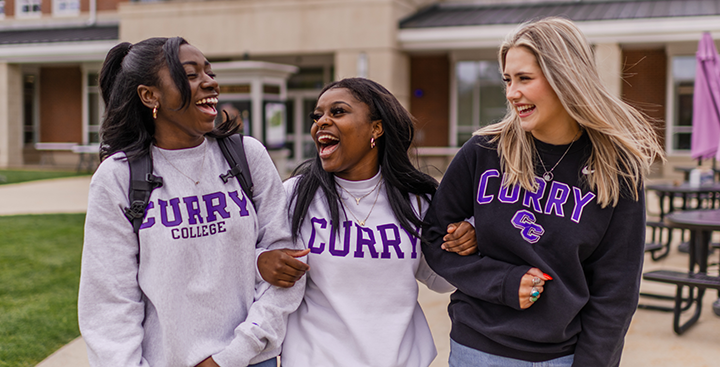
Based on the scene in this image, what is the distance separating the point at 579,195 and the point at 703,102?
21.8 feet

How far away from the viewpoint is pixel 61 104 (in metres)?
23.8

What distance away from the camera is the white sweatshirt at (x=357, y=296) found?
2.20 metres

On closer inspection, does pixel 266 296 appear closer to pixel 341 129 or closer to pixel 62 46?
pixel 341 129

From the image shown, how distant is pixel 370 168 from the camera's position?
7.97 ft

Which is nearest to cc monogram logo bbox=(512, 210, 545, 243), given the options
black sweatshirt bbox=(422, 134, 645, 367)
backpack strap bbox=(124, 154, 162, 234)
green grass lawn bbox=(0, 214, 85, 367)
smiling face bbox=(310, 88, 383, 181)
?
black sweatshirt bbox=(422, 134, 645, 367)

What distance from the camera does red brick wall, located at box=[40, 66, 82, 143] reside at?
23.7 meters

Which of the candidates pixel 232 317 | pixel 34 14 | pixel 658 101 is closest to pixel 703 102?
pixel 232 317

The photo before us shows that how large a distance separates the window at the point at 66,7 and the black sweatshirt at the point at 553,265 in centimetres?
2554

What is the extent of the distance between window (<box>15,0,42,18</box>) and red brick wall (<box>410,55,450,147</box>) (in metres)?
15.6

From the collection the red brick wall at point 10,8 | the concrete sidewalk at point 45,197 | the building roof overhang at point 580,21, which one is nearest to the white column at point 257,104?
the concrete sidewalk at point 45,197

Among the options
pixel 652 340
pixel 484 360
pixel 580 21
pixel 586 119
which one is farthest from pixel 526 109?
pixel 580 21

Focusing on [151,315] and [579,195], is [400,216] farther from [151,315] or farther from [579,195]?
[151,315]

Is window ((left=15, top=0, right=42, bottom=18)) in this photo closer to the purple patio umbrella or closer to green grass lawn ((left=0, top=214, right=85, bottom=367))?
green grass lawn ((left=0, top=214, right=85, bottom=367))

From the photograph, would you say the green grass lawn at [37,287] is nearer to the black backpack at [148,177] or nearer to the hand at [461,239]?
the black backpack at [148,177]
